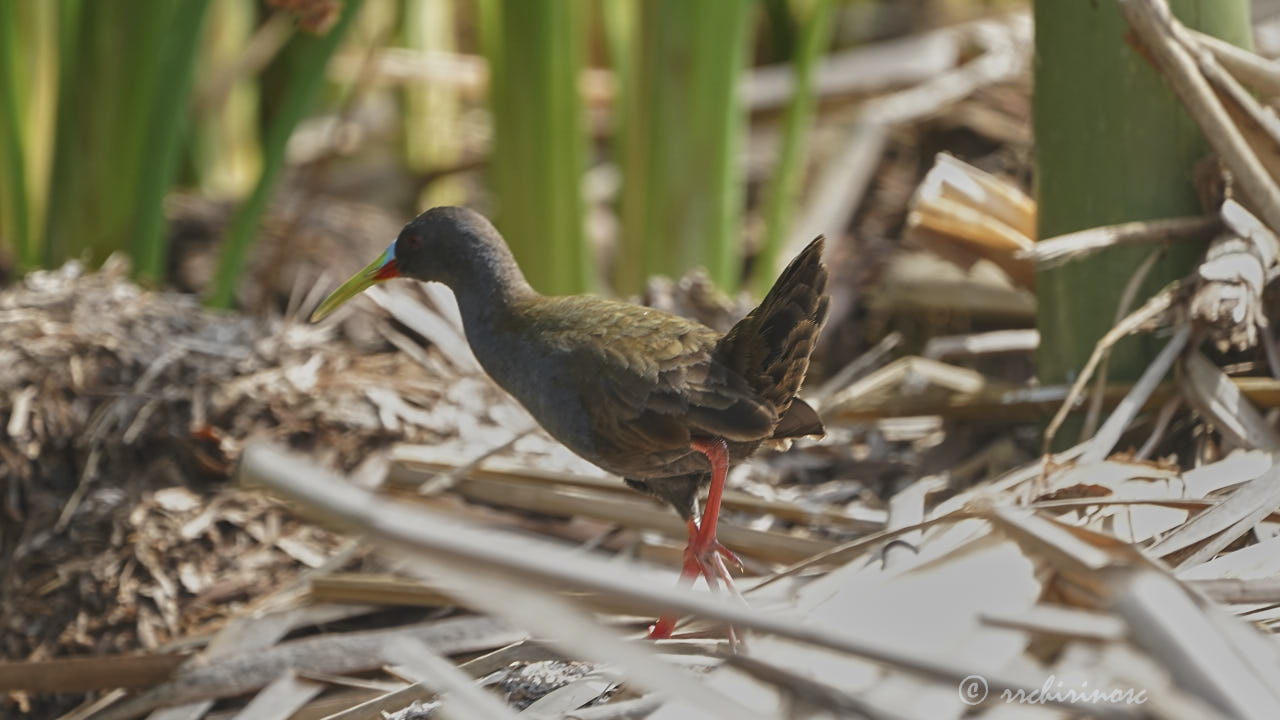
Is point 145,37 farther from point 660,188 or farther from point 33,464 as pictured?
point 660,188

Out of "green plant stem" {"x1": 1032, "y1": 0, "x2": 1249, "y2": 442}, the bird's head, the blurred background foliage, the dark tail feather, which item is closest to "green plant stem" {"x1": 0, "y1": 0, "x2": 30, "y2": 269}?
the blurred background foliage

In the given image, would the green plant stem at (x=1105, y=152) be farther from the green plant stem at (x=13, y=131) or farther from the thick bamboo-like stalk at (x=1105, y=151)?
the green plant stem at (x=13, y=131)

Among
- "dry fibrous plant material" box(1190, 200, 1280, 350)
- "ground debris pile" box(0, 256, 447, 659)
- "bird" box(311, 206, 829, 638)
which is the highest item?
"dry fibrous plant material" box(1190, 200, 1280, 350)

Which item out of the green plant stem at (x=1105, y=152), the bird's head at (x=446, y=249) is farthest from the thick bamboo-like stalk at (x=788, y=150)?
the bird's head at (x=446, y=249)

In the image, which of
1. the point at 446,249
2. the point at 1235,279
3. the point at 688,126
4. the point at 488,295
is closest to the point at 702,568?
the point at 488,295

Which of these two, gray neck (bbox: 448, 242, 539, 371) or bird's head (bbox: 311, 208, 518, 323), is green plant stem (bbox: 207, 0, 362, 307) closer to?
bird's head (bbox: 311, 208, 518, 323)

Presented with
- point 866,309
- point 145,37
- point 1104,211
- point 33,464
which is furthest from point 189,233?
point 1104,211

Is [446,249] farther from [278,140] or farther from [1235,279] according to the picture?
[1235,279]
